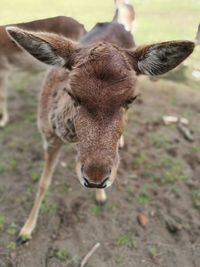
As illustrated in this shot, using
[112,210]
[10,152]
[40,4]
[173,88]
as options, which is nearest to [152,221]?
[112,210]

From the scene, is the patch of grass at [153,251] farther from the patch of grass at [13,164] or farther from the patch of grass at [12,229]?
the patch of grass at [13,164]

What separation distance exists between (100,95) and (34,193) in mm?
2426

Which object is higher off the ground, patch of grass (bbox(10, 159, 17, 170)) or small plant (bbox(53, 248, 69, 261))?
patch of grass (bbox(10, 159, 17, 170))

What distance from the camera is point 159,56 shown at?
299cm

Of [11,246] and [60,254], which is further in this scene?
[11,246]

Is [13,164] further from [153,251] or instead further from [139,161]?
[153,251]

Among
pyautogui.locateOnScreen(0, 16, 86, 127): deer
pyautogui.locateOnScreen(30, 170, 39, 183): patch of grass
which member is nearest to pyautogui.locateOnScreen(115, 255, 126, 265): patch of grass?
pyautogui.locateOnScreen(30, 170, 39, 183): patch of grass

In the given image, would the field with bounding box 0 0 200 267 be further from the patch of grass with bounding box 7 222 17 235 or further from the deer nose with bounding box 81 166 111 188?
the deer nose with bounding box 81 166 111 188

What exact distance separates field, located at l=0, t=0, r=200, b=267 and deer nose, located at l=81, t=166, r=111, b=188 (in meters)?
1.38

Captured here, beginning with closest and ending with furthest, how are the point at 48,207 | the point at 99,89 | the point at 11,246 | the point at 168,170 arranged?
the point at 99,89
the point at 11,246
the point at 48,207
the point at 168,170

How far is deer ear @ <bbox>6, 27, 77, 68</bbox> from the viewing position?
280cm

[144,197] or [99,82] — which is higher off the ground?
[99,82]

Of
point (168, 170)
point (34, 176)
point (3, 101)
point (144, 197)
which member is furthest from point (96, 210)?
point (3, 101)

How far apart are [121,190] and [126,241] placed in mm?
779
